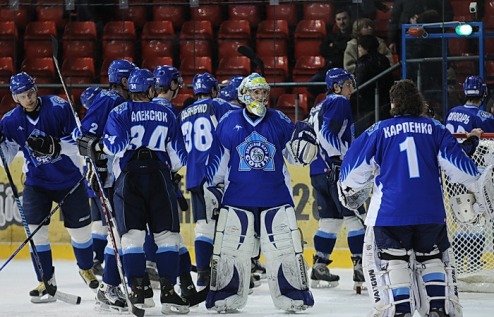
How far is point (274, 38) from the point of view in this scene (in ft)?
32.6

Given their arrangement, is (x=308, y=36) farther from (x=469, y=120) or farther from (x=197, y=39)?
(x=469, y=120)

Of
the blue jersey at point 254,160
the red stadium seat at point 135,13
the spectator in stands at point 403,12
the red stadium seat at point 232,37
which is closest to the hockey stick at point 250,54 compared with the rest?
the red stadium seat at point 232,37

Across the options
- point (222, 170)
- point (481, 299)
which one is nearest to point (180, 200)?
point (222, 170)

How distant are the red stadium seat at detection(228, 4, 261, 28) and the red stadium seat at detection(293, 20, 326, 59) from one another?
36 centimetres

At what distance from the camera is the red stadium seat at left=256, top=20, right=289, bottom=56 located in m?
9.88

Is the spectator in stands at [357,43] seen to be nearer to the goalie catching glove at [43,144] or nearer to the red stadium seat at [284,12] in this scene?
the red stadium seat at [284,12]

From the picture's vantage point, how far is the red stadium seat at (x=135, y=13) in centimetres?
1027

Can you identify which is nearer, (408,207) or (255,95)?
(408,207)

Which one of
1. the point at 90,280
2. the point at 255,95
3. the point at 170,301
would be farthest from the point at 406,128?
the point at 90,280

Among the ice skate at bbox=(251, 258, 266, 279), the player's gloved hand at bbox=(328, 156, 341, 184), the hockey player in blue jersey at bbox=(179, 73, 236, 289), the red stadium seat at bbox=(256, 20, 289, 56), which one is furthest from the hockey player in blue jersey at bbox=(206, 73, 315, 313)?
the red stadium seat at bbox=(256, 20, 289, 56)

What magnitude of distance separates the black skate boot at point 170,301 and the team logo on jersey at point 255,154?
2.51ft

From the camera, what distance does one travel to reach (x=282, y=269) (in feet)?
21.8

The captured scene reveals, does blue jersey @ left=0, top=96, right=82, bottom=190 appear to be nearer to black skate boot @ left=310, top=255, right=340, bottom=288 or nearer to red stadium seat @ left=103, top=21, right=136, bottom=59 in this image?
black skate boot @ left=310, top=255, right=340, bottom=288

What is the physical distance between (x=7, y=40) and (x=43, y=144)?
11.5ft
